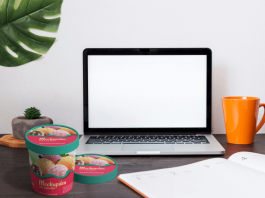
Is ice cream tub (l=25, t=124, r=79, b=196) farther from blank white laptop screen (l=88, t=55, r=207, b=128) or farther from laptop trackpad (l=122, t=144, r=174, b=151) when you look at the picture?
blank white laptop screen (l=88, t=55, r=207, b=128)

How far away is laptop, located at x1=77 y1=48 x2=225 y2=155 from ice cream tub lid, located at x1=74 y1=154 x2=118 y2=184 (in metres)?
0.27

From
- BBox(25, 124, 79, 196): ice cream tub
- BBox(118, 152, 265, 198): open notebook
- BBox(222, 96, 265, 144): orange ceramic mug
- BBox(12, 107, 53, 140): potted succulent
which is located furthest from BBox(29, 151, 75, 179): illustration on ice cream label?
BBox(222, 96, 265, 144): orange ceramic mug

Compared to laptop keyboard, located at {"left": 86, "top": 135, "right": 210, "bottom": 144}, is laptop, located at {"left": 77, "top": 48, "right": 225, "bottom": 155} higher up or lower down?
higher up

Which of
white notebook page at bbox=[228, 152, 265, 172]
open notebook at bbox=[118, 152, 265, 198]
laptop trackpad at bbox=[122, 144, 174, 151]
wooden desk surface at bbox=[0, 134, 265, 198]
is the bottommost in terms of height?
wooden desk surface at bbox=[0, 134, 265, 198]

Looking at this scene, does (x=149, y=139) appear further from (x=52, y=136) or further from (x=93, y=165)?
(x=52, y=136)

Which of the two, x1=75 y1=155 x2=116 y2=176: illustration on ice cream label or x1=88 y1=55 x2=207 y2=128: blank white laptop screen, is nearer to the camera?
x1=75 y1=155 x2=116 y2=176: illustration on ice cream label

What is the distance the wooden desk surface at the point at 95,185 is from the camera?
0.42 m

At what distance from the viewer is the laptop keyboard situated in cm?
70

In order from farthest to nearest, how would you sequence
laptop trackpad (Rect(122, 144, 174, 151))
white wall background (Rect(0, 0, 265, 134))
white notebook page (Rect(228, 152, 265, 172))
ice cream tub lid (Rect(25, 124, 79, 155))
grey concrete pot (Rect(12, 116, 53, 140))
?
white wall background (Rect(0, 0, 265, 134))
grey concrete pot (Rect(12, 116, 53, 140))
laptop trackpad (Rect(122, 144, 174, 151))
white notebook page (Rect(228, 152, 265, 172))
ice cream tub lid (Rect(25, 124, 79, 155))

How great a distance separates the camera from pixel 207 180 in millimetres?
446

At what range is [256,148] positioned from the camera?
70 centimetres

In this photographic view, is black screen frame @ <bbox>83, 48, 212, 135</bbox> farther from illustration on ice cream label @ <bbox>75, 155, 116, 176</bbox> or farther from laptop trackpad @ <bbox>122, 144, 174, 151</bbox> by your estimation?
illustration on ice cream label @ <bbox>75, 155, 116, 176</bbox>

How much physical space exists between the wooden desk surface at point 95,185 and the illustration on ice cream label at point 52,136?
0.10 m

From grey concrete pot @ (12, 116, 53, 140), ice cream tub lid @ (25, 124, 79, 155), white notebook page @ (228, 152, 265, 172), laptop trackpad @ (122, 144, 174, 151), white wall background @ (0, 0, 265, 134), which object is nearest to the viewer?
ice cream tub lid @ (25, 124, 79, 155)
